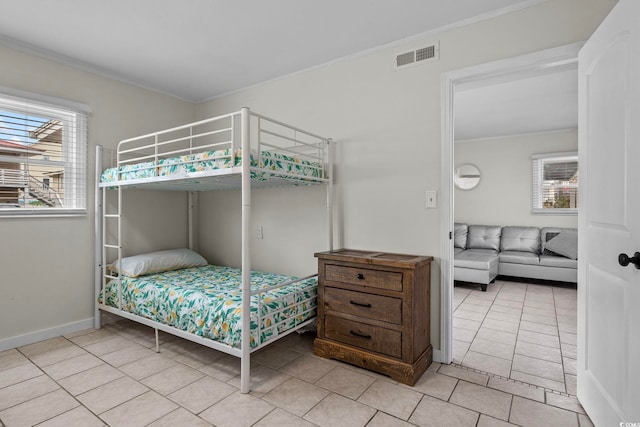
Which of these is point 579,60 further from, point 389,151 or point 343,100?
point 343,100

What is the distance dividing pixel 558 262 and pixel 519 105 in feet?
7.63

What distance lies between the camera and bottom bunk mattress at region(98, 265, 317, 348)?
2.20 m

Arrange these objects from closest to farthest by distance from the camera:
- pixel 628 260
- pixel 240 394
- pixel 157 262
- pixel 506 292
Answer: pixel 628 260 → pixel 240 394 → pixel 157 262 → pixel 506 292

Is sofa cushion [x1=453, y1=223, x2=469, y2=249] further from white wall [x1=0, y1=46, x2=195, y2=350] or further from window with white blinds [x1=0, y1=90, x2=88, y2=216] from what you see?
window with white blinds [x1=0, y1=90, x2=88, y2=216]

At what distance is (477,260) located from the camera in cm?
464

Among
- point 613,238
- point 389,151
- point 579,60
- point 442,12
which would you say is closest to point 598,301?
point 613,238

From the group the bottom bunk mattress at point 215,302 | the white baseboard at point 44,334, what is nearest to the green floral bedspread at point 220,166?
the bottom bunk mattress at point 215,302

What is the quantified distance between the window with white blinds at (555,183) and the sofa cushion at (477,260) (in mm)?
1357

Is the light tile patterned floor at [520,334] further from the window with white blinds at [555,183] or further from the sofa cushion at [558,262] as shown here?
the window with white blinds at [555,183]

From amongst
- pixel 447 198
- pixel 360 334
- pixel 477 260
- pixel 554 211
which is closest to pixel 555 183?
pixel 554 211

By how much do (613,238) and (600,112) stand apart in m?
0.65

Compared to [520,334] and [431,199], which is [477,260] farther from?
[431,199]

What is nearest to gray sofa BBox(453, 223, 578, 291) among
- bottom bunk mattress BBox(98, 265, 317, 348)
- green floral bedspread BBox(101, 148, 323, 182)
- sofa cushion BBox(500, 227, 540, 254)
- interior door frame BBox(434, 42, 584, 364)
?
sofa cushion BBox(500, 227, 540, 254)

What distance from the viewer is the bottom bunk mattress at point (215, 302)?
7.22 ft
